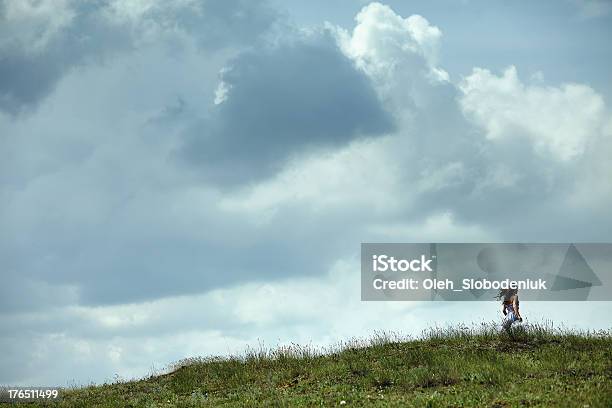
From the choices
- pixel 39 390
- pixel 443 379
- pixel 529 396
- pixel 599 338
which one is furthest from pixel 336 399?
pixel 39 390

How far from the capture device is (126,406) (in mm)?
27438

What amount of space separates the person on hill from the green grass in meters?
0.59

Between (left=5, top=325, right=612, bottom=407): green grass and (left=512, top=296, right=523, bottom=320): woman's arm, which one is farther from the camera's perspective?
(left=512, top=296, right=523, bottom=320): woman's arm

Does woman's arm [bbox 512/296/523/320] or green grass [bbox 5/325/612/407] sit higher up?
woman's arm [bbox 512/296/523/320]

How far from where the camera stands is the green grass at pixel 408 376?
71.4ft

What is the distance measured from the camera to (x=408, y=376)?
991 inches

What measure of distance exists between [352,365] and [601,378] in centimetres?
925

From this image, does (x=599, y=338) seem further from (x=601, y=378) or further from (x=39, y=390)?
(x=39, y=390)
